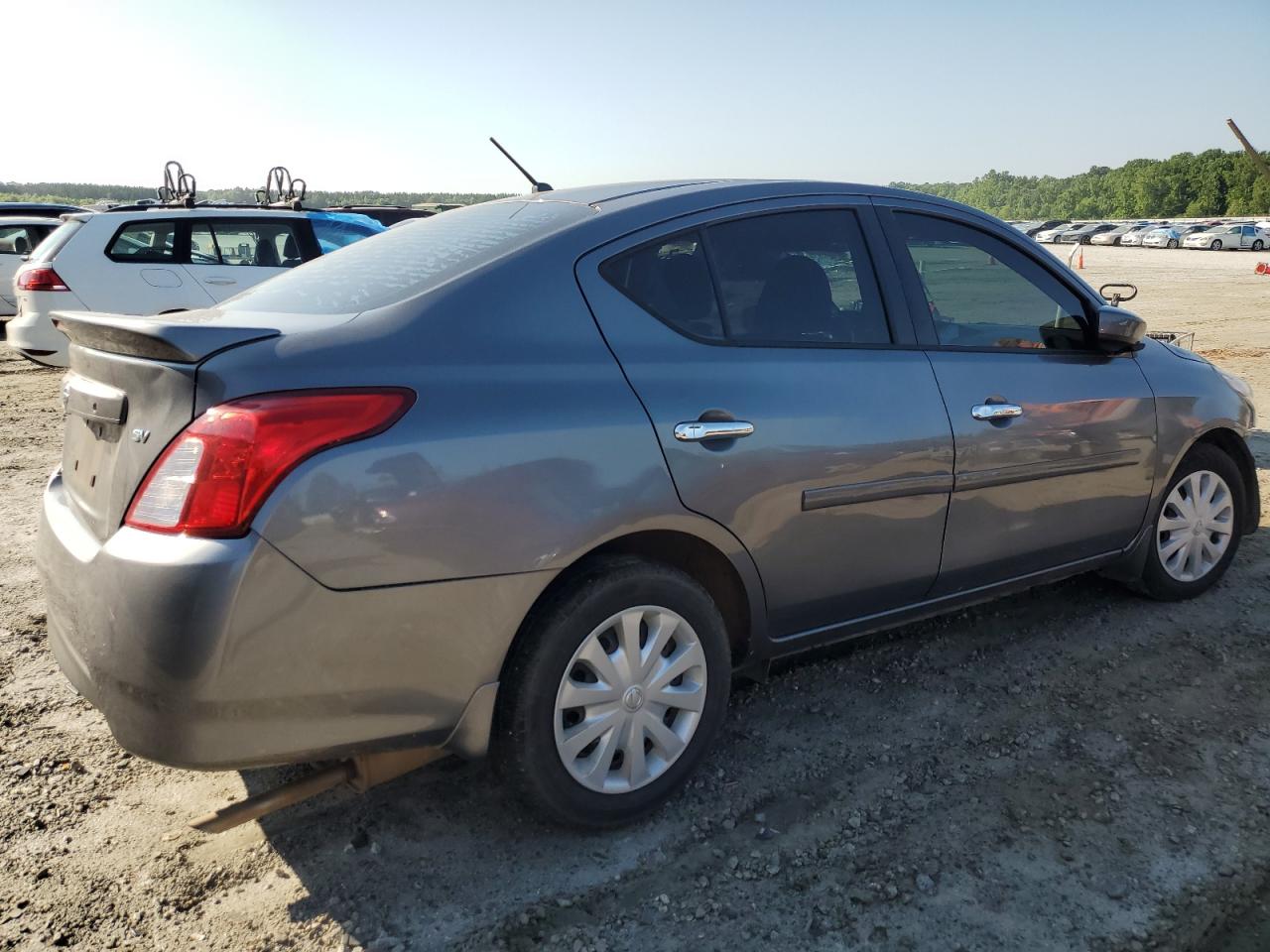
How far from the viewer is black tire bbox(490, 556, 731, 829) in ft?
7.94

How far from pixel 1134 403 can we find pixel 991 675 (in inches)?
46.9

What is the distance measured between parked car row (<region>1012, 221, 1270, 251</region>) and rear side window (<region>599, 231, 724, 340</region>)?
45.0 metres

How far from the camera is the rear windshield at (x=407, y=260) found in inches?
101

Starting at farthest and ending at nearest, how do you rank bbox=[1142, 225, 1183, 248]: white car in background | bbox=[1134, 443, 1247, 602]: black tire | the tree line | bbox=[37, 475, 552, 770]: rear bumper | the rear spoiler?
the tree line
bbox=[1142, 225, 1183, 248]: white car in background
bbox=[1134, 443, 1247, 602]: black tire
the rear spoiler
bbox=[37, 475, 552, 770]: rear bumper

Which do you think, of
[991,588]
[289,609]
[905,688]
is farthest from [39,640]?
[991,588]

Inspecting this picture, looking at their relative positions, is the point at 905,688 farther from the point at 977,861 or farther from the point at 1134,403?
the point at 1134,403

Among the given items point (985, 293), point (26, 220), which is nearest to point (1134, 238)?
point (26, 220)

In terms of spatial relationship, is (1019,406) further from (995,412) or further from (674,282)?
(674,282)

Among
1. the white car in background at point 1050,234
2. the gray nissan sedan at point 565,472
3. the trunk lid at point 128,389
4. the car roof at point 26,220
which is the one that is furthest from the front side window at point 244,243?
the white car in background at point 1050,234

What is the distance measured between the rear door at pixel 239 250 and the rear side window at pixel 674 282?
7.27 m

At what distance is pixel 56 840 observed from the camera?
8.65 ft

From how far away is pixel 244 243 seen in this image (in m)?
9.52

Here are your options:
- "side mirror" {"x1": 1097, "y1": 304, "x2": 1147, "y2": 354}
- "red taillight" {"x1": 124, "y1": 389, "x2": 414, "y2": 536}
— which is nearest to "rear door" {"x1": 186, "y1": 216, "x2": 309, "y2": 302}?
"side mirror" {"x1": 1097, "y1": 304, "x2": 1147, "y2": 354}

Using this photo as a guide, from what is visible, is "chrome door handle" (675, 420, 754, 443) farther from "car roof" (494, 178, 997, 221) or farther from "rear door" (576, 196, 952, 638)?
"car roof" (494, 178, 997, 221)
